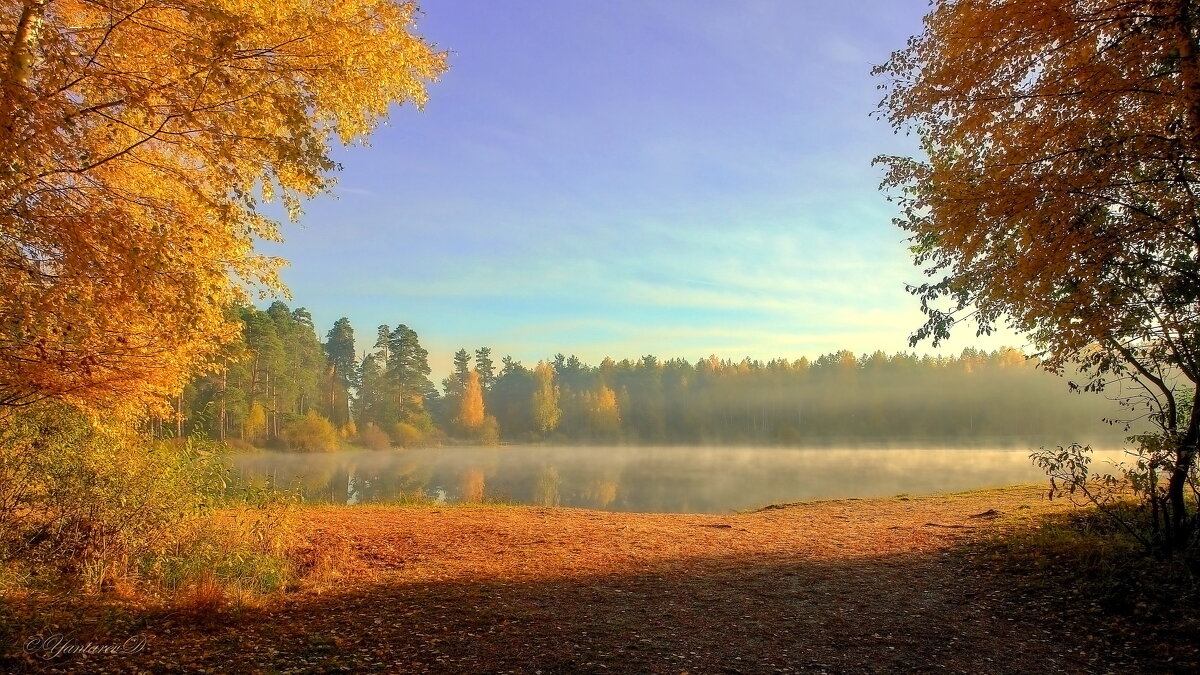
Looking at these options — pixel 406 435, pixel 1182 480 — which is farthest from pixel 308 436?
pixel 1182 480

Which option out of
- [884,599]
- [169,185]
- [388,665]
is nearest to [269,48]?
[169,185]

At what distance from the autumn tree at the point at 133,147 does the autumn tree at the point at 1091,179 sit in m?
5.81

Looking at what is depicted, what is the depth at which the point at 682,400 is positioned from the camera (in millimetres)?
94312

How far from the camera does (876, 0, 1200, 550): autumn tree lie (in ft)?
16.5

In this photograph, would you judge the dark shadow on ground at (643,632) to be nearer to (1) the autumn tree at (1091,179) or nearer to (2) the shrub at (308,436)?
(1) the autumn tree at (1091,179)

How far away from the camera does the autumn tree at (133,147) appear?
14.1 ft

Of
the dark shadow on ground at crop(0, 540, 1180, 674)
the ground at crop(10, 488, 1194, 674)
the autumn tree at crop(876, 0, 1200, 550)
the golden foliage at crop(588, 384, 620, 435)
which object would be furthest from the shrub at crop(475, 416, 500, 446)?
the autumn tree at crop(876, 0, 1200, 550)

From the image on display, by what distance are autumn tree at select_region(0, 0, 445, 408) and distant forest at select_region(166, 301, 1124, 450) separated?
53721 mm

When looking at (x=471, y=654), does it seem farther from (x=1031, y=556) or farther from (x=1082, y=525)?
(x=1082, y=525)

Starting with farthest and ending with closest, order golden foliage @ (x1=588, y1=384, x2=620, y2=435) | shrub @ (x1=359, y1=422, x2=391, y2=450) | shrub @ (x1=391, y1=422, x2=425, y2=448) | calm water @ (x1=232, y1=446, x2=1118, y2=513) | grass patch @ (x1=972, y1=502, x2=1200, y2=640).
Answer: golden foliage @ (x1=588, y1=384, x2=620, y2=435), shrub @ (x1=391, y1=422, x2=425, y2=448), shrub @ (x1=359, y1=422, x2=391, y2=450), calm water @ (x1=232, y1=446, x2=1118, y2=513), grass patch @ (x1=972, y1=502, x2=1200, y2=640)

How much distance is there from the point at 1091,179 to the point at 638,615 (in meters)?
5.46

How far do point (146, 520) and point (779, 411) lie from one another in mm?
92063

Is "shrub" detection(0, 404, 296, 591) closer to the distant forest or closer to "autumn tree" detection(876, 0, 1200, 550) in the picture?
"autumn tree" detection(876, 0, 1200, 550)

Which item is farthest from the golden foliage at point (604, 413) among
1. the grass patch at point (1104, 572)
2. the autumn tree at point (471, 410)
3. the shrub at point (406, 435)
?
the grass patch at point (1104, 572)
